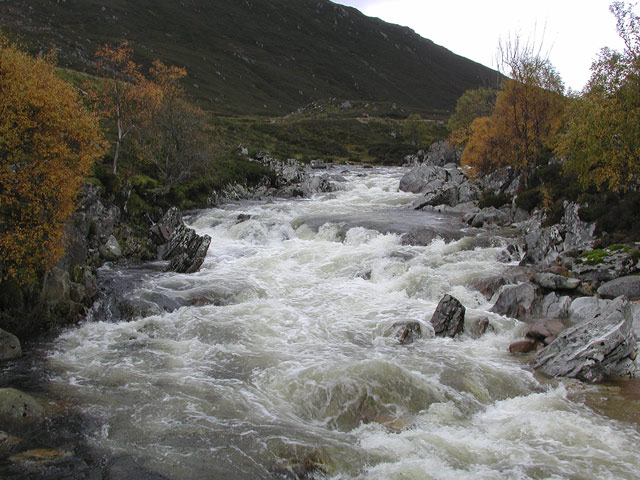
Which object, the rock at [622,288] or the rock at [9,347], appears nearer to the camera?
the rock at [9,347]

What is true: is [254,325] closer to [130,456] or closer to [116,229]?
[130,456]

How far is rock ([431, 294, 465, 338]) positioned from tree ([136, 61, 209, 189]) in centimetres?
2813

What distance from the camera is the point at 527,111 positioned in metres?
40.0

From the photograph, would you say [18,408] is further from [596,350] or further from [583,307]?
[583,307]

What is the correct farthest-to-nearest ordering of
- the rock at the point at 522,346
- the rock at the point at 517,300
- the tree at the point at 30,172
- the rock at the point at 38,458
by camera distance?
the rock at the point at 517,300
the tree at the point at 30,172
the rock at the point at 522,346
the rock at the point at 38,458

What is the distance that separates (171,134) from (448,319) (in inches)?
1230

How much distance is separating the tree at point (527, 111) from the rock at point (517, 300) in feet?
70.5

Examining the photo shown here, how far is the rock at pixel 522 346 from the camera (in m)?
16.1

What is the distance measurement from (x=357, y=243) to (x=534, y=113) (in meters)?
23.1

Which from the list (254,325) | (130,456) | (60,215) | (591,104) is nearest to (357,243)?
(254,325)

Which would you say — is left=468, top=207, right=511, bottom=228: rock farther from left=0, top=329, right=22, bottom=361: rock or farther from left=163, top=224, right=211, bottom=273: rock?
left=0, top=329, right=22, bottom=361: rock

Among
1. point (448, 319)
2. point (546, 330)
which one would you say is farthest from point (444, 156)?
point (546, 330)

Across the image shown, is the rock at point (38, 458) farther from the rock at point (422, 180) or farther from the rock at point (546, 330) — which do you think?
the rock at point (422, 180)

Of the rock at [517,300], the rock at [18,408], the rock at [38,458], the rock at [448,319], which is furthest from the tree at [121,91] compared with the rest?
the rock at [517,300]
